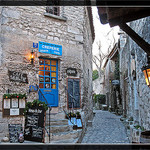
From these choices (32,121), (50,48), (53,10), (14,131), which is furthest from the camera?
(53,10)

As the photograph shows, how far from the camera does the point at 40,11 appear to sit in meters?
6.53

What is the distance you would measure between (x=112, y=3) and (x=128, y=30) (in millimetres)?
842

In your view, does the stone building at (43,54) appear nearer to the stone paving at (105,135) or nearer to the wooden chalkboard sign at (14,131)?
the wooden chalkboard sign at (14,131)

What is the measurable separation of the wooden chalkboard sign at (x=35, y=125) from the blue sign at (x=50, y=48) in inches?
93.9

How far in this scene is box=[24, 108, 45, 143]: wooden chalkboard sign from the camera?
4531mm

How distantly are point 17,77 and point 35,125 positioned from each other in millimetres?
1875

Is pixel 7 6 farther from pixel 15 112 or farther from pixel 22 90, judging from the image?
pixel 15 112

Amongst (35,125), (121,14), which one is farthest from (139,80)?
(121,14)

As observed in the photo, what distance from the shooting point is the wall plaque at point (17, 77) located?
18.6 feet

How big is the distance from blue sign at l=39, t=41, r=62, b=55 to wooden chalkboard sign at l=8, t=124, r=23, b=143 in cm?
262

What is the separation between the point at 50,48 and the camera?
650cm

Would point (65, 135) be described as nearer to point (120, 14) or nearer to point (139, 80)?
point (139, 80)

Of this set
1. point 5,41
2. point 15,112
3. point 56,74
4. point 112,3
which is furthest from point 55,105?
point 112,3

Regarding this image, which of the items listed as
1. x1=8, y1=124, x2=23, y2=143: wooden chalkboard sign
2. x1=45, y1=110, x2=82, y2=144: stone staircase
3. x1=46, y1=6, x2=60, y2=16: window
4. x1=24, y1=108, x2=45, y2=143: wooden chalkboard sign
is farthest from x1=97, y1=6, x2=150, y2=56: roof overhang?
x1=46, y1=6, x2=60, y2=16: window
